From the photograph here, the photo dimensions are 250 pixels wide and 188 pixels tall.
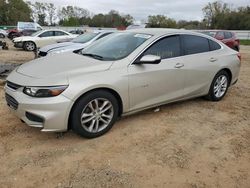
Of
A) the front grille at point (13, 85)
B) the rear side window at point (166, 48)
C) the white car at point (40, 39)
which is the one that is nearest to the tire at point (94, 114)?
the front grille at point (13, 85)

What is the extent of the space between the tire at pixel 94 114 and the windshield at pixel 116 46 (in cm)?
71

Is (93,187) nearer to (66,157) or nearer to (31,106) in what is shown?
(66,157)

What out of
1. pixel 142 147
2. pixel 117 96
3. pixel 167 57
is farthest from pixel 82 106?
pixel 167 57

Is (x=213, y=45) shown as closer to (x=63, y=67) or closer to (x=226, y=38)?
(x=63, y=67)

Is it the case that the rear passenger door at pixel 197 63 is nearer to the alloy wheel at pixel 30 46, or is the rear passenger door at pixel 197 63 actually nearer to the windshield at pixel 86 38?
the windshield at pixel 86 38

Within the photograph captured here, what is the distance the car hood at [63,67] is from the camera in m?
3.82

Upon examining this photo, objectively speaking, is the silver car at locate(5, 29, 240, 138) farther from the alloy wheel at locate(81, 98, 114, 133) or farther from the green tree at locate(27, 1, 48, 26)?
the green tree at locate(27, 1, 48, 26)

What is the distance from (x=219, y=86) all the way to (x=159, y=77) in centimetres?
193

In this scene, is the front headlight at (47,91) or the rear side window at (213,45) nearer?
the front headlight at (47,91)

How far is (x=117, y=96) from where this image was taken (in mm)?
4137

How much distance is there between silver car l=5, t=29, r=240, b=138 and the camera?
3617 mm

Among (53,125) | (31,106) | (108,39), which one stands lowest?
(53,125)

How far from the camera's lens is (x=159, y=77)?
453 centimetres

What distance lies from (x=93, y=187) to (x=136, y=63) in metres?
2.02
